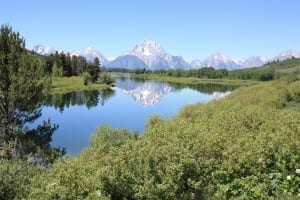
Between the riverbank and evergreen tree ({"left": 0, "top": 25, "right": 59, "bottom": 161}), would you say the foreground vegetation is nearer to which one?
the riverbank

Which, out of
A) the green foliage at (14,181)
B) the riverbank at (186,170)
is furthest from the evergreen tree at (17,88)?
the riverbank at (186,170)

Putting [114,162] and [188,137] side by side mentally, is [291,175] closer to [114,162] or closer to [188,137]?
[188,137]

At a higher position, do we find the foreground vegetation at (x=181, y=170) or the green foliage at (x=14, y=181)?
the foreground vegetation at (x=181, y=170)

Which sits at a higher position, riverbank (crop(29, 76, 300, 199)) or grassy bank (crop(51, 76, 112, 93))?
riverbank (crop(29, 76, 300, 199))

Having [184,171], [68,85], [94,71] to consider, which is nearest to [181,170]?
[184,171]

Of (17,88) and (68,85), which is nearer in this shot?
(17,88)

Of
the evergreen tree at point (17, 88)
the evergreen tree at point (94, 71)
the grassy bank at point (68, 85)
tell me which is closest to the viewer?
the evergreen tree at point (17, 88)

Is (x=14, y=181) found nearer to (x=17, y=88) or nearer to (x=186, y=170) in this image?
(x=186, y=170)

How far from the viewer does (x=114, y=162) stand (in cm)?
1009

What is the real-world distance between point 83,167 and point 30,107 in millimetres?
15150

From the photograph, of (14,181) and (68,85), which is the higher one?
(14,181)

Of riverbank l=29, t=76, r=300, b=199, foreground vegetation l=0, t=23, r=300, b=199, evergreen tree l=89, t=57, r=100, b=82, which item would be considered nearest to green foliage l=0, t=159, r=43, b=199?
foreground vegetation l=0, t=23, r=300, b=199

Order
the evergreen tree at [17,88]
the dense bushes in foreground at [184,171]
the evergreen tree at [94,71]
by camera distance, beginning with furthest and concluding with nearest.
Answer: the evergreen tree at [94,71] < the evergreen tree at [17,88] < the dense bushes in foreground at [184,171]

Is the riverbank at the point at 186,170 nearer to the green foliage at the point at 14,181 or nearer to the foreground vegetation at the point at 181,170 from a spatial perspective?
the foreground vegetation at the point at 181,170
